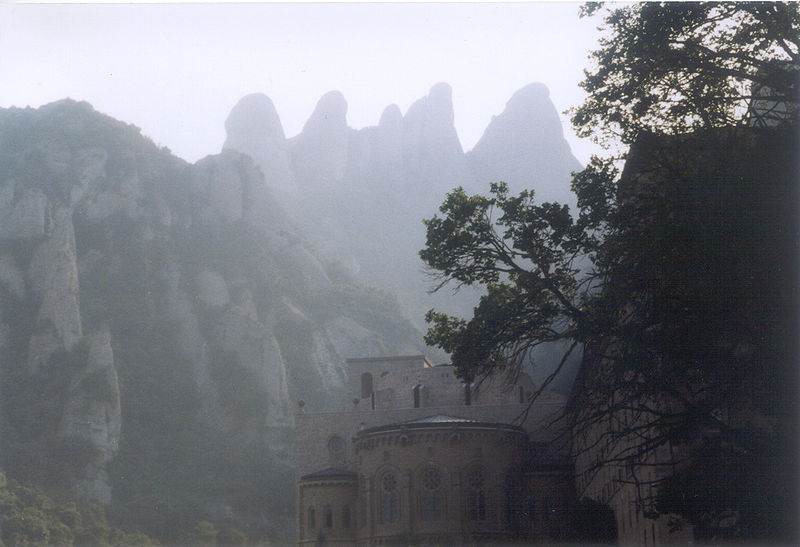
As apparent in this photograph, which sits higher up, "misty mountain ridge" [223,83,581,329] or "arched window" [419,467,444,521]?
"misty mountain ridge" [223,83,581,329]

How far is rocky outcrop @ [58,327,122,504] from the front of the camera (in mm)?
80250

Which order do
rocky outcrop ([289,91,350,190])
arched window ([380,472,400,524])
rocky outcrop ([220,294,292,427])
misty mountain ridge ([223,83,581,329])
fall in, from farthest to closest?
rocky outcrop ([289,91,350,190]) → misty mountain ridge ([223,83,581,329]) → rocky outcrop ([220,294,292,427]) → arched window ([380,472,400,524])

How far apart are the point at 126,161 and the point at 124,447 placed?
36926mm

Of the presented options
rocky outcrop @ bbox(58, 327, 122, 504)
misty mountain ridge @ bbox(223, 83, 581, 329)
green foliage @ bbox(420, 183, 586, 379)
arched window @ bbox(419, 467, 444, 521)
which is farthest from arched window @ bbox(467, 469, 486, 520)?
misty mountain ridge @ bbox(223, 83, 581, 329)

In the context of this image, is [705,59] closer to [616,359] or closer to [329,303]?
[616,359]

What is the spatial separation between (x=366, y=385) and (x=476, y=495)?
2398 cm

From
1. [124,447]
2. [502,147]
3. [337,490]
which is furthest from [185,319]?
[502,147]

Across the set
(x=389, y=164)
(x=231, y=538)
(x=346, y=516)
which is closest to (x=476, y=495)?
(x=346, y=516)

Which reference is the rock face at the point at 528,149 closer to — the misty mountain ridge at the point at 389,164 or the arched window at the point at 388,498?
the misty mountain ridge at the point at 389,164

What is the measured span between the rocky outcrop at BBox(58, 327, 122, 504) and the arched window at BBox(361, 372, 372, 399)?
943 inches

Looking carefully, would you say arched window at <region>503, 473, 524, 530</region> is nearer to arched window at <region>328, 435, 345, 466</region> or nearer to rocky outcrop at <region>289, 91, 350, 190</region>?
arched window at <region>328, 435, 345, 466</region>

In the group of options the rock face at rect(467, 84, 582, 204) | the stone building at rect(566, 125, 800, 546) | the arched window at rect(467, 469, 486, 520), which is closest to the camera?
the stone building at rect(566, 125, 800, 546)

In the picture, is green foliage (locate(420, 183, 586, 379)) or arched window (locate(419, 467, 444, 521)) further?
arched window (locate(419, 467, 444, 521))

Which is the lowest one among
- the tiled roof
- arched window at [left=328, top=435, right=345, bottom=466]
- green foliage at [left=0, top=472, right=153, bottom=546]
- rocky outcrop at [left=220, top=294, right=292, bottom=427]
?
green foliage at [left=0, top=472, right=153, bottom=546]
